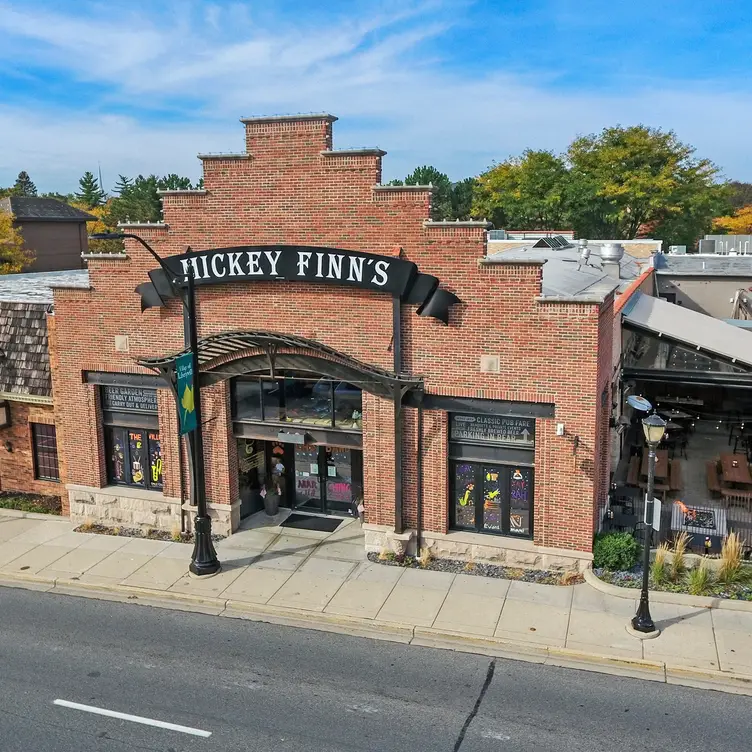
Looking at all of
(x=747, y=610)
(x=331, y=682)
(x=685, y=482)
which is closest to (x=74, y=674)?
(x=331, y=682)

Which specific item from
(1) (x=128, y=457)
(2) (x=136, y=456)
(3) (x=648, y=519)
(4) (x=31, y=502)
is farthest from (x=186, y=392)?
(3) (x=648, y=519)

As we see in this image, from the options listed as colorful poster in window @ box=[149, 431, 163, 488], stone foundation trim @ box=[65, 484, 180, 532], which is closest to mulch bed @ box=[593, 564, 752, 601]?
stone foundation trim @ box=[65, 484, 180, 532]

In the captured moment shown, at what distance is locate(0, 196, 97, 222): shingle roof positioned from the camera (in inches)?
2099

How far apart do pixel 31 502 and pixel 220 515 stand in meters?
6.43

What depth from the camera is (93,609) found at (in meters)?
15.6

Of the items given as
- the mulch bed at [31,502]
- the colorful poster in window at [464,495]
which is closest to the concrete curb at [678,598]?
the colorful poster in window at [464,495]

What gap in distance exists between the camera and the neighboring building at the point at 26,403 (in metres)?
21.0

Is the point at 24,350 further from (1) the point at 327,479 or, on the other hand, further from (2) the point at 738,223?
(2) the point at 738,223

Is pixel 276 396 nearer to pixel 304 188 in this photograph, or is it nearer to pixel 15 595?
pixel 304 188

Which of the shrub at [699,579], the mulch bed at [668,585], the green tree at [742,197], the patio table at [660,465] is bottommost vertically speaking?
the mulch bed at [668,585]

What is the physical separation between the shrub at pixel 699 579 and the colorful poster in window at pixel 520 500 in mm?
3430

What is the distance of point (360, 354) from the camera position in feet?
55.7

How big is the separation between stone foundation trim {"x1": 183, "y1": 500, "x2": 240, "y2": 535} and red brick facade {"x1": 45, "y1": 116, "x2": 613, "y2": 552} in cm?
32

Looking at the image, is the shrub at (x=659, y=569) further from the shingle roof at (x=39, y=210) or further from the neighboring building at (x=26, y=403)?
the shingle roof at (x=39, y=210)
